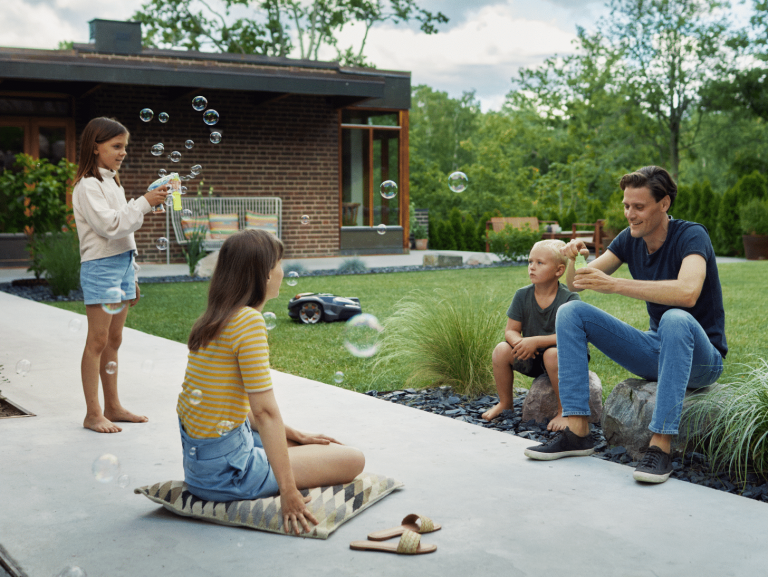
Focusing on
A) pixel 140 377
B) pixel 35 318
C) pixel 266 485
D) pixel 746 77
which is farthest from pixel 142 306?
pixel 746 77

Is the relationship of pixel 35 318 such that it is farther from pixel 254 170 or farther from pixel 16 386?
pixel 254 170

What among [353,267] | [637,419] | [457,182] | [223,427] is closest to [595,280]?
[637,419]

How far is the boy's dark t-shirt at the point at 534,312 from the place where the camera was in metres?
4.15

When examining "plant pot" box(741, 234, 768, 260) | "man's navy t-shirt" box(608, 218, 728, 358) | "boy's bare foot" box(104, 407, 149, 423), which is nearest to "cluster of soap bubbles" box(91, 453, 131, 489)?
"boy's bare foot" box(104, 407, 149, 423)

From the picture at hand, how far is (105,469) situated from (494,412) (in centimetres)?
210

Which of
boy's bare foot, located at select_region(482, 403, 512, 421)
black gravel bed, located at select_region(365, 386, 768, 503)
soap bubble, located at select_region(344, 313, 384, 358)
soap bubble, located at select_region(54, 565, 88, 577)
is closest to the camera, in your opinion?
soap bubble, located at select_region(54, 565, 88, 577)

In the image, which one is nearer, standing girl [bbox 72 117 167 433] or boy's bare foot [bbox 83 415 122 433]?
standing girl [bbox 72 117 167 433]

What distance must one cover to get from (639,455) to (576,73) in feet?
135

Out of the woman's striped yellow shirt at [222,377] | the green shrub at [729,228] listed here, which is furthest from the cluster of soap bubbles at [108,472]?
the green shrub at [729,228]

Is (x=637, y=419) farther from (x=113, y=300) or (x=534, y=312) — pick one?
(x=113, y=300)

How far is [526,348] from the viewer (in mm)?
4039

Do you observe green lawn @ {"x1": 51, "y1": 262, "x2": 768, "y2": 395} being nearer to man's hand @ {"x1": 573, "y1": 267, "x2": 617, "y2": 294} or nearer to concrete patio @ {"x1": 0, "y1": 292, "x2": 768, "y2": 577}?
man's hand @ {"x1": 573, "y1": 267, "x2": 617, "y2": 294}

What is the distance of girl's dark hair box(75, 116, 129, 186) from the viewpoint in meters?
3.90

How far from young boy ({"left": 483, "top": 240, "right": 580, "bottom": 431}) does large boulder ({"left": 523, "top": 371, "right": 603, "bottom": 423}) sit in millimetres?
47
